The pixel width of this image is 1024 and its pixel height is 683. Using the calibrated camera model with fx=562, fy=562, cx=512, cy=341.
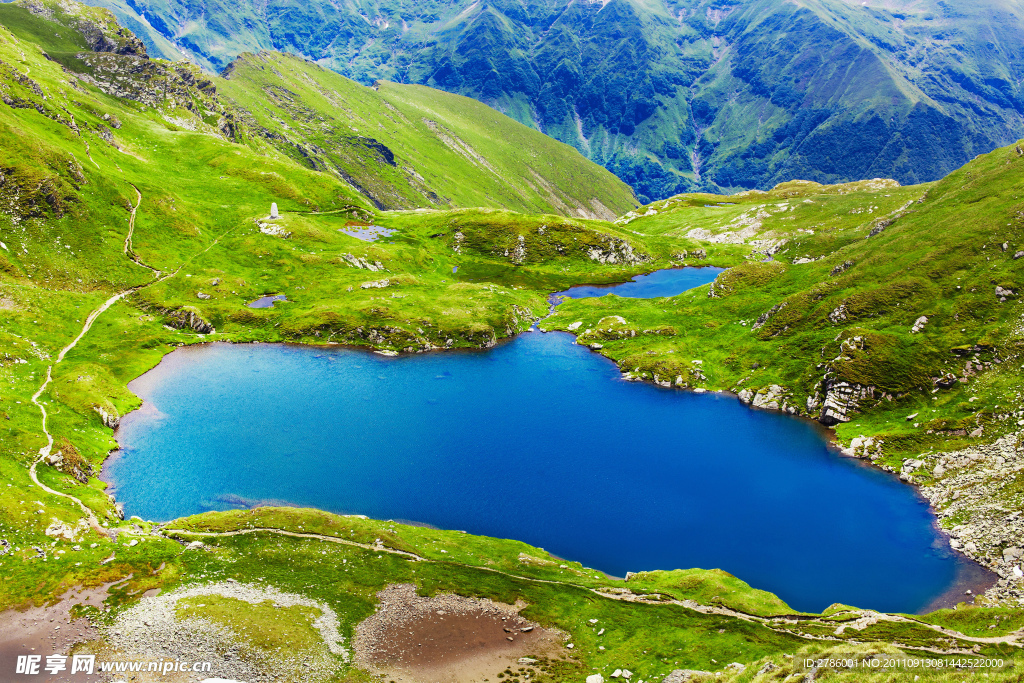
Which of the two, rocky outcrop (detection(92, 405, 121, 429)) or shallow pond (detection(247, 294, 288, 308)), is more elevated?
shallow pond (detection(247, 294, 288, 308))

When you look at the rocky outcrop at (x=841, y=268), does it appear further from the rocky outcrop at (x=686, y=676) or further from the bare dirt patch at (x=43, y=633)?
the bare dirt patch at (x=43, y=633)

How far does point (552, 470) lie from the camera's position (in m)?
72.3

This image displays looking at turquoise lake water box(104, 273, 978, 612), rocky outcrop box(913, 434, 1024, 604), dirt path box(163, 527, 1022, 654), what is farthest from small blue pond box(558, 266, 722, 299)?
dirt path box(163, 527, 1022, 654)

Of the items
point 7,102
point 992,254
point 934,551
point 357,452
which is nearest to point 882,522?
point 934,551

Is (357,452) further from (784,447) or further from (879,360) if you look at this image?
(879,360)

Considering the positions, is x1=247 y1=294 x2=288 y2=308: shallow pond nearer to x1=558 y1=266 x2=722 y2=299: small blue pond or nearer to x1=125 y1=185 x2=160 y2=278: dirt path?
x1=125 y1=185 x2=160 y2=278: dirt path

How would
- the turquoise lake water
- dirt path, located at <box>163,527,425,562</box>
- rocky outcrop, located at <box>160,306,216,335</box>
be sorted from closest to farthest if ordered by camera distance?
dirt path, located at <box>163,527,425,562</box>, the turquoise lake water, rocky outcrop, located at <box>160,306,216,335</box>

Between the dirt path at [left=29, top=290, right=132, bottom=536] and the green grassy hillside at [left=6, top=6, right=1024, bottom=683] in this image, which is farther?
the dirt path at [left=29, top=290, right=132, bottom=536]

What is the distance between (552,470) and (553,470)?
0.49ft

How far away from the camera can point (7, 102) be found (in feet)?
435

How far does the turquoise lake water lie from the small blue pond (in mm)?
53542

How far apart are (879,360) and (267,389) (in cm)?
9520

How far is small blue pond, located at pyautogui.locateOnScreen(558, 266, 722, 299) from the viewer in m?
148

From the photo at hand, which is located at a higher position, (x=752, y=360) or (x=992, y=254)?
(x=992, y=254)
